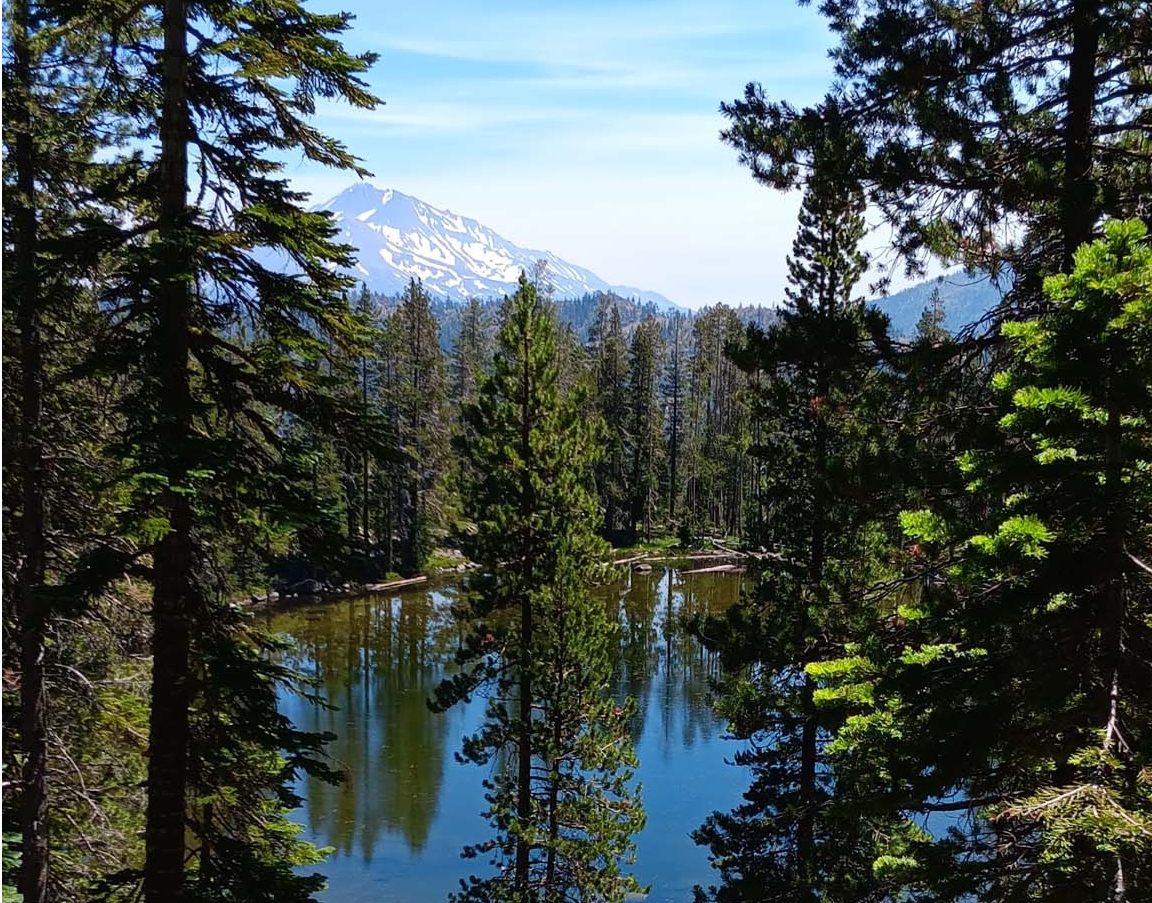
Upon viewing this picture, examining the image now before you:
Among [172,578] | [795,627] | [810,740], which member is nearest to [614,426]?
[795,627]

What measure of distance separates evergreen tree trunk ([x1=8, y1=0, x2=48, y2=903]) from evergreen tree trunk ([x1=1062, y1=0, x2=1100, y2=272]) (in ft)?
30.3

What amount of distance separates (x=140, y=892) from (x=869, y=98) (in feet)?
28.7

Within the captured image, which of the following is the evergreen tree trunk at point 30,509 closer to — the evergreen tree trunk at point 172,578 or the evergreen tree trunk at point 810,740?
the evergreen tree trunk at point 172,578

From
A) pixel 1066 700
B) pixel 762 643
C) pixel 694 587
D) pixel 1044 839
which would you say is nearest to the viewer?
pixel 1044 839

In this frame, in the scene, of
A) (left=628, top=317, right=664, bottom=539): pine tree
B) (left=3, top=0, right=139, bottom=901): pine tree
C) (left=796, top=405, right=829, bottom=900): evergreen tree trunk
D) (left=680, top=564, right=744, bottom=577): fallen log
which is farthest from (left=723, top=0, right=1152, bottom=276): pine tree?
(left=628, top=317, right=664, bottom=539): pine tree

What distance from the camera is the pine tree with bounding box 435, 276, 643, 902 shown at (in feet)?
49.4

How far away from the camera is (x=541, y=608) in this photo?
15266 millimetres

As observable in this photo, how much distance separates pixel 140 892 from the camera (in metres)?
6.14

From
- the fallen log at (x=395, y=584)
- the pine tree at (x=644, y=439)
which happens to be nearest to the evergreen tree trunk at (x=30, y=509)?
the fallen log at (x=395, y=584)

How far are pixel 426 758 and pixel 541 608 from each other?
12415 mm

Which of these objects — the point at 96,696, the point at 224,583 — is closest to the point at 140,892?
the point at 224,583

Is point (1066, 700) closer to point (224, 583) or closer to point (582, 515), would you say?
point (224, 583)

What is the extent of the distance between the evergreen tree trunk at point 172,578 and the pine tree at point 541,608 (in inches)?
368

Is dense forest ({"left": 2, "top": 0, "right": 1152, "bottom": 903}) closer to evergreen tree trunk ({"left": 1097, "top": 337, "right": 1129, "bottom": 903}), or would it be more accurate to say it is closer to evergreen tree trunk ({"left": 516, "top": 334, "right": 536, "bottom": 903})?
evergreen tree trunk ({"left": 1097, "top": 337, "right": 1129, "bottom": 903})
